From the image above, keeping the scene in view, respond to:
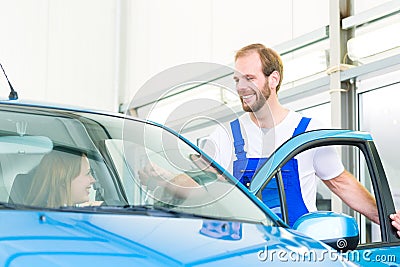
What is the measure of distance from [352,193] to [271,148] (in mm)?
385

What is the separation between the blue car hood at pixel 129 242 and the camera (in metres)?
1.35

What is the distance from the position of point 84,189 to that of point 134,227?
40 centimetres

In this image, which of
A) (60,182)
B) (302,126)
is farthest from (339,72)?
(60,182)

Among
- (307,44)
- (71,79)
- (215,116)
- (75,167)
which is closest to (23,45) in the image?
(71,79)

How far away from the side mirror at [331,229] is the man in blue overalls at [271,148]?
51cm

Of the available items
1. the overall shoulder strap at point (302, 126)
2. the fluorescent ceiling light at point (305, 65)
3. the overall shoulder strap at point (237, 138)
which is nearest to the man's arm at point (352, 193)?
the overall shoulder strap at point (302, 126)

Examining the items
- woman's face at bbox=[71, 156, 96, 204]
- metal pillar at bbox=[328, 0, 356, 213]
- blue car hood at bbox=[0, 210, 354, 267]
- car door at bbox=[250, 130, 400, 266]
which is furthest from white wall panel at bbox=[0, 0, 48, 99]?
blue car hood at bbox=[0, 210, 354, 267]

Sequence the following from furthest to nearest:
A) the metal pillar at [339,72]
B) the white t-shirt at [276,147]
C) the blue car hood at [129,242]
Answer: the metal pillar at [339,72] → the white t-shirt at [276,147] → the blue car hood at [129,242]

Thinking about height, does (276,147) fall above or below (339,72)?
below

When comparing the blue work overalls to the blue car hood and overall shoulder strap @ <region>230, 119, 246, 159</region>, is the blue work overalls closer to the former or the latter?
overall shoulder strap @ <region>230, 119, 246, 159</region>

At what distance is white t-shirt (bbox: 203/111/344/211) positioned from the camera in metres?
2.76

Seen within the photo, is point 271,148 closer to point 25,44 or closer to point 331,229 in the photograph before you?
point 331,229

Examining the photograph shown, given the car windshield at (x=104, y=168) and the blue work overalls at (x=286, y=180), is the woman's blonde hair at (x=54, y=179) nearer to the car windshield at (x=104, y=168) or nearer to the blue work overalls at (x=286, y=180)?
the car windshield at (x=104, y=168)

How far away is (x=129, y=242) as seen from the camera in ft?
4.88
